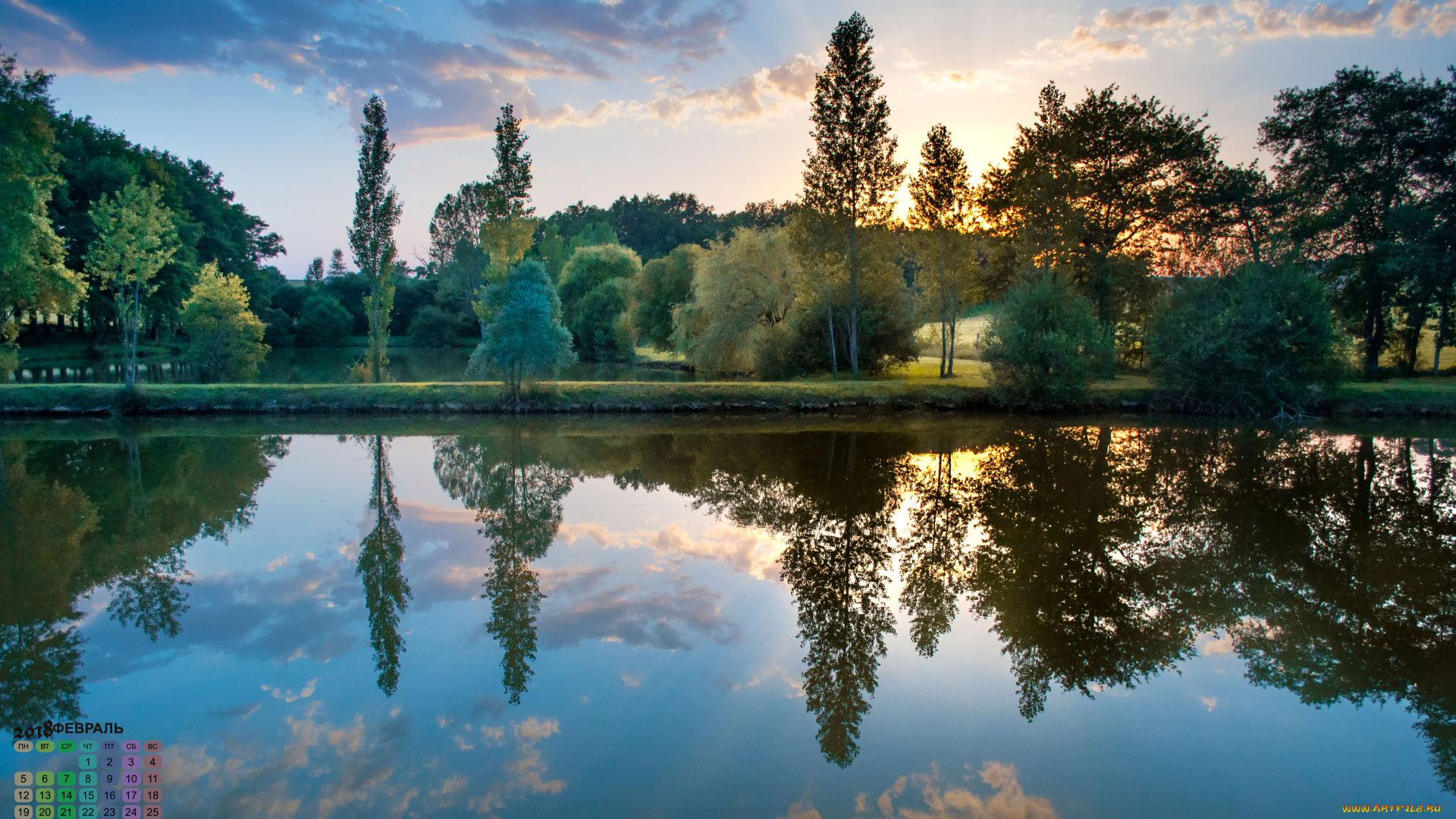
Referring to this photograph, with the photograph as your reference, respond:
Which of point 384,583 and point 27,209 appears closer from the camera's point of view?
point 384,583

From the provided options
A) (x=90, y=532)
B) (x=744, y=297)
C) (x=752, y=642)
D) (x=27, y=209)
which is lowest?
(x=752, y=642)

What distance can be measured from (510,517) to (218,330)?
2714 centimetres

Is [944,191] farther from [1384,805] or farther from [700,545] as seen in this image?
[1384,805]

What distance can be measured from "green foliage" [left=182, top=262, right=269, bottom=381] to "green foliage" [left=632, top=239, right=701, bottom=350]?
21151 millimetres

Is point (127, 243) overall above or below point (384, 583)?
above

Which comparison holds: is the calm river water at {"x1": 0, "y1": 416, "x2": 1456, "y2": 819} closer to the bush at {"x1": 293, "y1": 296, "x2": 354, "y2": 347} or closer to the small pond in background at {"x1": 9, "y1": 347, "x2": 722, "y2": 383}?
the small pond in background at {"x1": 9, "y1": 347, "x2": 722, "y2": 383}

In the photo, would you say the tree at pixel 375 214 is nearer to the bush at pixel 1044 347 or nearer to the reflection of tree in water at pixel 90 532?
the reflection of tree in water at pixel 90 532

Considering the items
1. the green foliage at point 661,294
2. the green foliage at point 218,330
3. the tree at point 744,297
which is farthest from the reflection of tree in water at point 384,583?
the green foliage at point 661,294

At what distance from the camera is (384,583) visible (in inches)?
317

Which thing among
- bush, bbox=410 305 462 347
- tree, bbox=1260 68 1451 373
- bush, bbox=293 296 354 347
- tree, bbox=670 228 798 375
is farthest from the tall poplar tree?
bush, bbox=293 296 354 347

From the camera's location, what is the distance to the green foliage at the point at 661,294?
4459 cm

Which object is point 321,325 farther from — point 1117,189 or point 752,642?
point 752,642

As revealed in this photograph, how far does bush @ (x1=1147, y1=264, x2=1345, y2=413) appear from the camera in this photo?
23.2 meters
